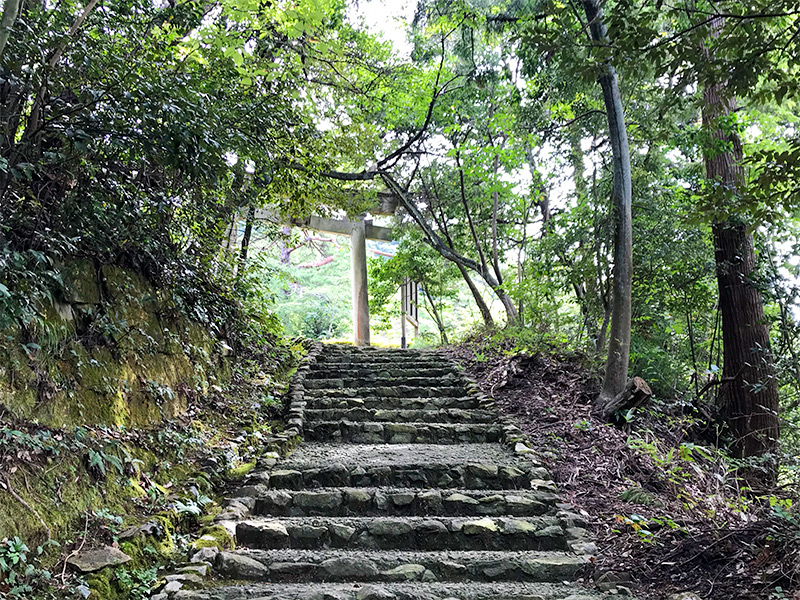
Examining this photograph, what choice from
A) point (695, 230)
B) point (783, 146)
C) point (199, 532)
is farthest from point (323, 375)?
point (783, 146)

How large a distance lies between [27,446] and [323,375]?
4.54m

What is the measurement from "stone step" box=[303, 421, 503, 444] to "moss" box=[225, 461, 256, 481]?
41.8 inches

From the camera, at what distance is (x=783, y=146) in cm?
632

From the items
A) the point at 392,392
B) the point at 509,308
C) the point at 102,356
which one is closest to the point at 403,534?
the point at 102,356

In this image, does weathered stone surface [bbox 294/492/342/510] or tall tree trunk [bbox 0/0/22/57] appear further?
weathered stone surface [bbox 294/492/342/510]

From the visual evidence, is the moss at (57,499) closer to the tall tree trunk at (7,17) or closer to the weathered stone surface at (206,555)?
the weathered stone surface at (206,555)

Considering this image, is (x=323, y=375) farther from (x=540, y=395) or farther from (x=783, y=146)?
(x=783, y=146)

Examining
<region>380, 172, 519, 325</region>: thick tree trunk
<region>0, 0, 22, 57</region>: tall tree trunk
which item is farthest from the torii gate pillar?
<region>0, 0, 22, 57</region>: tall tree trunk

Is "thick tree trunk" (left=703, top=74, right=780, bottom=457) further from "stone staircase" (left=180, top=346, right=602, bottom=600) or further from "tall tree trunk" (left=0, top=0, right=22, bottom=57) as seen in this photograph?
"tall tree trunk" (left=0, top=0, right=22, bottom=57)

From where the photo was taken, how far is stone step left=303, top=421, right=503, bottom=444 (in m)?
4.76

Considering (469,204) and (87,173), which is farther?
(469,204)

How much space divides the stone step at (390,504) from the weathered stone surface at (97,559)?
1.07 meters

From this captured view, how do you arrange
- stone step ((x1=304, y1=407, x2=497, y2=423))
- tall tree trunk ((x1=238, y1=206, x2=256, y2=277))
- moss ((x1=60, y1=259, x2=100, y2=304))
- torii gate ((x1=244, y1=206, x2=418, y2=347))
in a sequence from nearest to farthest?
moss ((x1=60, y1=259, x2=100, y2=304)) < stone step ((x1=304, y1=407, x2=497, y2=423)) < tall tree trunk ((x1=238, y1=206, x2=256, y2=277)) < torii gate ((x1=244, y1=206, x2=418, y2=347))

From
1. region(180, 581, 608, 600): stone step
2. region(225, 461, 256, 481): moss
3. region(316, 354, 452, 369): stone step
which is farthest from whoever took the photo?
region(316, 354, 452, 369): stone step
